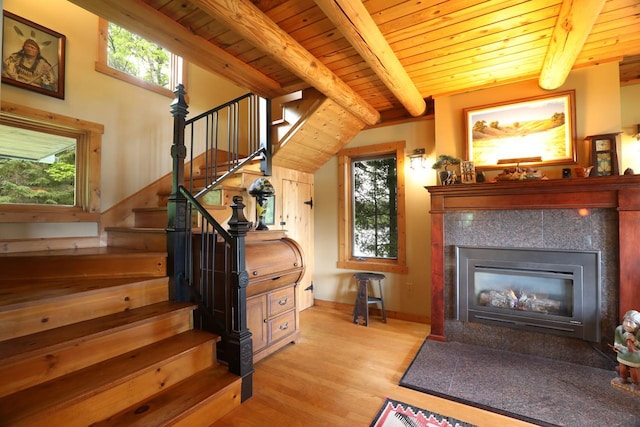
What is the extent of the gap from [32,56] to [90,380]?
110 inches

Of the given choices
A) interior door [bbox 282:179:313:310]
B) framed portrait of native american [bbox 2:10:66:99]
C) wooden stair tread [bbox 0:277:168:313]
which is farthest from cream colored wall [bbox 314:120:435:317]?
framed portrait of native american [bbox 2:10:66:99]

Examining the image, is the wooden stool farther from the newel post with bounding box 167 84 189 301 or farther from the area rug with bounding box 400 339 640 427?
the newel post with bounding box 167 84 189 301

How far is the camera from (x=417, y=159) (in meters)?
3.71

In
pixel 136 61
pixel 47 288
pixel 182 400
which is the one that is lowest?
pixel 182 400

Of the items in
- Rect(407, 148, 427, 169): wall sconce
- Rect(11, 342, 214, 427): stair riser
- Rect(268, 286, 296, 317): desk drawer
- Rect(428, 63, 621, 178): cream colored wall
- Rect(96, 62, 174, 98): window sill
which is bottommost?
Rect(11, 342, 214, 427): stair riser

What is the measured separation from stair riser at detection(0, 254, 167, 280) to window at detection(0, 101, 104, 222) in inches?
24.2

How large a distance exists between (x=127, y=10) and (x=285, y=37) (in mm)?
1048

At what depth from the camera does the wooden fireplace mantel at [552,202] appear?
8.14 feet

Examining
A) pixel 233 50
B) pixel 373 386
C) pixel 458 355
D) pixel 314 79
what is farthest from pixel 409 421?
pixel 233 50

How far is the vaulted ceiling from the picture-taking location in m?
2.06

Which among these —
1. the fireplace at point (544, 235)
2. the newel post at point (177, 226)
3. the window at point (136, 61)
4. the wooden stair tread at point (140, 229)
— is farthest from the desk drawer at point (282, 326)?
the window at point (136, 61)

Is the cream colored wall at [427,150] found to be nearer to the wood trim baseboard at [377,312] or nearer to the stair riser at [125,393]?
the wood trim baseboard at [377,312]

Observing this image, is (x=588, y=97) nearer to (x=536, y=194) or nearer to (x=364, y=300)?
(x=536, y=194)

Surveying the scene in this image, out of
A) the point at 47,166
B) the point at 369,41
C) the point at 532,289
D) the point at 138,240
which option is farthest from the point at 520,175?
the point at 47,166
